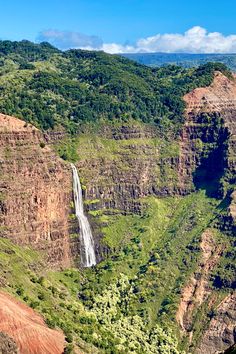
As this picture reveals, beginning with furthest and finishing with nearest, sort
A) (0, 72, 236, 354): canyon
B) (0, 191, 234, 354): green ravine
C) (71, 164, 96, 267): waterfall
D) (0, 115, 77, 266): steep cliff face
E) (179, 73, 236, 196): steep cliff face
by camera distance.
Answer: (179, 73, 236, 196): steep cliff face < (71, 164, 96, 267): waterfall < (0, 72, 236, 354): canyon < (0, 115, 77, 266): steep cliff face < (0, 191, 234, 354): green ravine

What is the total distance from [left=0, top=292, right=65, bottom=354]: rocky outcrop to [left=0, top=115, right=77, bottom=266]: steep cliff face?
125 feet

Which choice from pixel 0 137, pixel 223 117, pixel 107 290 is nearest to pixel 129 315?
pixel 107 290

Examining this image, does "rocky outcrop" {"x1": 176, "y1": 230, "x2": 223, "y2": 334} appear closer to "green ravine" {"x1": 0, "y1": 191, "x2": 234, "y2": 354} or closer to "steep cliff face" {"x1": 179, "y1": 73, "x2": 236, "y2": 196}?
"green ravine" {"x1": 0, "y1": 191, "x2": 234, "y2": 354}

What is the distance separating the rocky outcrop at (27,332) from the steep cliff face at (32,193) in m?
38.0

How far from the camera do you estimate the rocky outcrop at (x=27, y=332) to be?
314 ft

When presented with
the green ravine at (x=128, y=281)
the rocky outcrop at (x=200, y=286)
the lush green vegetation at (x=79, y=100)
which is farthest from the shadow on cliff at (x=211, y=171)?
the rocky outcrop at (x=200, y=286)

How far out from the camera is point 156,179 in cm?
18112

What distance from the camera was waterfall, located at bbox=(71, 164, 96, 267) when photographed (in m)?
158

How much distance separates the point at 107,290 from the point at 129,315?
865 centimetres

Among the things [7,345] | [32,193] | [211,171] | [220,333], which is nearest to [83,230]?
[32,193]

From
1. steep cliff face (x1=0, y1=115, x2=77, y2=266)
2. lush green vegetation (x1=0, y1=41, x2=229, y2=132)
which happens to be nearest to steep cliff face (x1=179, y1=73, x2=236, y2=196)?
lush green vegetation (x1=0, y1=41, x2=229, y2=132)

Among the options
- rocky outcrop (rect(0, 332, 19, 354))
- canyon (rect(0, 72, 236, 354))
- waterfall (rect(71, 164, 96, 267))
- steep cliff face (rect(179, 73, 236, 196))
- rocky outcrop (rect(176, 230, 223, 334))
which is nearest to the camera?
rocky outcrop (rect(0, 332, 19, 354))

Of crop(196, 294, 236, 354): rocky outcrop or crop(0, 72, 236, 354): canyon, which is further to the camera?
crop(0, 72, 236, 354): canyon

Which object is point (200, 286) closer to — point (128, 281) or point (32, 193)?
point (128, 281)
